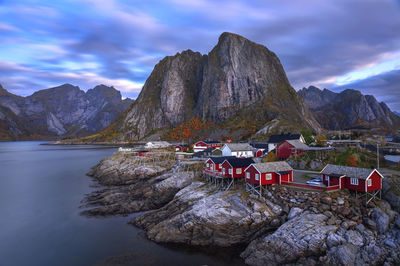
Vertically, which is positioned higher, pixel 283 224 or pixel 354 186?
pixel 354 186

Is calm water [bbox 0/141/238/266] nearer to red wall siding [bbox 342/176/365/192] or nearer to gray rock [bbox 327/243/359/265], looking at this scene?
gray rock [bbox 327/243/359/265]

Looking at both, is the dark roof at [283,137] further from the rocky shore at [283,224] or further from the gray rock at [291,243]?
the gray rock at [291,243]

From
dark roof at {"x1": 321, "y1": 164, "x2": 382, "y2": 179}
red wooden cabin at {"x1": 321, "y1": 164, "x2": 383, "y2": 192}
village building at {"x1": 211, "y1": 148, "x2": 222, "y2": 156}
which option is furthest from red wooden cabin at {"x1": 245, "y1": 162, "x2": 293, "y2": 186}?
village building at {"x1": 211, "y1": 148, "x2": 222, "y2": 156}

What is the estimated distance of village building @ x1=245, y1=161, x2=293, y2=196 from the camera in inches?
1334

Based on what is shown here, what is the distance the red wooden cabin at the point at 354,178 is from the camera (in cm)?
2912

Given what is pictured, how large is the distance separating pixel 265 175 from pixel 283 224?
8379 millimetres

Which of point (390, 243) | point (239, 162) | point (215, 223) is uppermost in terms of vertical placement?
point (239, 162)

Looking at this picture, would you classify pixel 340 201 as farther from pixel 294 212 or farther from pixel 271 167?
pixel 271 167

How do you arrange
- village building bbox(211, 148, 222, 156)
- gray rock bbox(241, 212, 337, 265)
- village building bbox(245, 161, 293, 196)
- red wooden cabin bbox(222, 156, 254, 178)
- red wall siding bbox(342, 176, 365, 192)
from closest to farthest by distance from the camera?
gray rock bbox(241, 212, 337, 265) → red wall siding bbox(342, 176, 365, 192) → village building bbox(245, 161, 293, 196) → red wooden cabin bbox(222, 156, 254, 178) → village building bbox(211, 148, 222, 156)

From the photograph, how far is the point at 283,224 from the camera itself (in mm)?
26875

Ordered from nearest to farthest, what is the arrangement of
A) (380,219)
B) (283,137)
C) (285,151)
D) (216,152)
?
(380,219) → (285,151) → (216,152) → (283,137)

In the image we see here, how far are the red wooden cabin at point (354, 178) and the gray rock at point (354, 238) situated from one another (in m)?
7.12

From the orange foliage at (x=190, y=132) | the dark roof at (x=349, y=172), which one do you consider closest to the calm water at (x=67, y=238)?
the dark roof at (x=349, y=172)

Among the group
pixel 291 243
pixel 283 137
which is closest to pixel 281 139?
pixel 283 137
